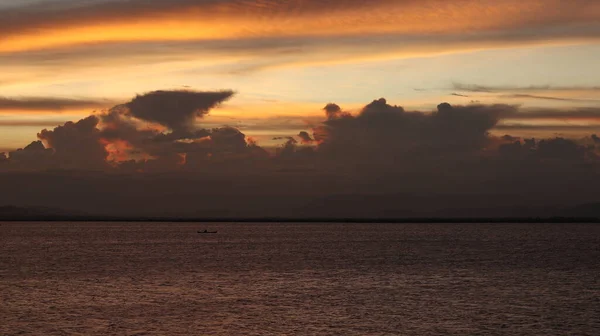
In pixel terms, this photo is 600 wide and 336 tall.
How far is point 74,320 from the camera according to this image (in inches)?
2276

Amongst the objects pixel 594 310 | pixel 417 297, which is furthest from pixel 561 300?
pixel 417 297

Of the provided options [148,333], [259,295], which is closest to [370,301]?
[259,295]

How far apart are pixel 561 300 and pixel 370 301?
700 inches

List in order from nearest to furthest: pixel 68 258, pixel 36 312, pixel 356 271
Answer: pixel 36 312, pixel 356 271, pixel 68 258

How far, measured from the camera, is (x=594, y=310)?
65.0m

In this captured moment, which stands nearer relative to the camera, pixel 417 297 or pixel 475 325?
pixel 475 325

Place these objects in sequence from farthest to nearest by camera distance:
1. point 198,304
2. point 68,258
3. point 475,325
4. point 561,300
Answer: point 68,258 → point 561,300 → point 198,304 → point 475,325

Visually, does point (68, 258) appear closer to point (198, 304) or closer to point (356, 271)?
point (356, 271)

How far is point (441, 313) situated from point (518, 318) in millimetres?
5915

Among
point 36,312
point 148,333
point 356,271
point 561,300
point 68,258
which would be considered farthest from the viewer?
point 68,258

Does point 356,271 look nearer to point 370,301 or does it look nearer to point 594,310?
point 370,301

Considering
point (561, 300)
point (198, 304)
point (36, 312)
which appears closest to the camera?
point (36, 312)

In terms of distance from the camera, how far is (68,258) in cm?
13700

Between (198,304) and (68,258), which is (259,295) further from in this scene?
(68,258)
